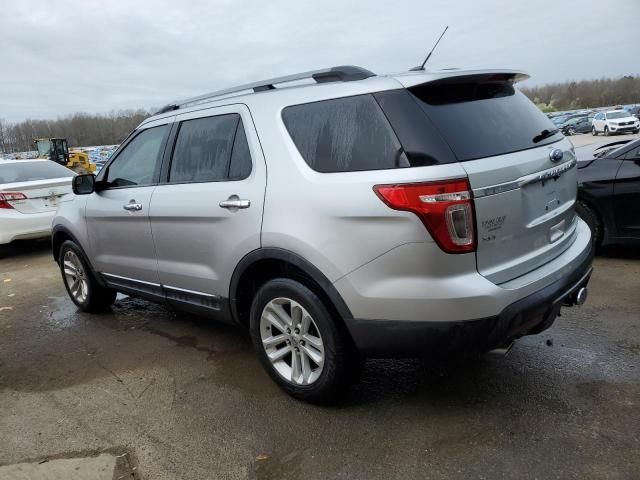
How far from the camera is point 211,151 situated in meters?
3.45

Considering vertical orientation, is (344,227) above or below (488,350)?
above

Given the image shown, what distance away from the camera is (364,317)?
102 inches

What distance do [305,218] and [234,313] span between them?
3.25 ft

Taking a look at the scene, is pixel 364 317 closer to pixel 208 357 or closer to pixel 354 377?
pixel 354 377

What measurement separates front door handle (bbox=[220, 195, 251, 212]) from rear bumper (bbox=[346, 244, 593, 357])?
3.09 ft

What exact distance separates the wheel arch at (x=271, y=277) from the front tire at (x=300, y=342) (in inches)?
2.2

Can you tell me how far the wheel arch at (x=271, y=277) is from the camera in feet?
8.79

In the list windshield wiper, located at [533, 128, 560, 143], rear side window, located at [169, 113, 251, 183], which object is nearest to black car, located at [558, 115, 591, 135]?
windshield wiper, located at [533, 128, 560, 143]

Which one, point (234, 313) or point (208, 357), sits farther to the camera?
point (208, 357)

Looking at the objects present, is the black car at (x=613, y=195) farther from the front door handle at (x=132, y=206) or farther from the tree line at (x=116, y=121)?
the tree line at (x=116, y=121)

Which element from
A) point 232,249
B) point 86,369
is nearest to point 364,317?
point 232,249

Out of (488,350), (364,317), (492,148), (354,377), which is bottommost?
(354,377)

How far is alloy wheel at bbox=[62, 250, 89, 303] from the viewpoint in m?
5.06

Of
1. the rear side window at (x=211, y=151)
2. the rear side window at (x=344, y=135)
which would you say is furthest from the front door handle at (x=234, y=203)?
the rear side window at (x=344, y=135)
